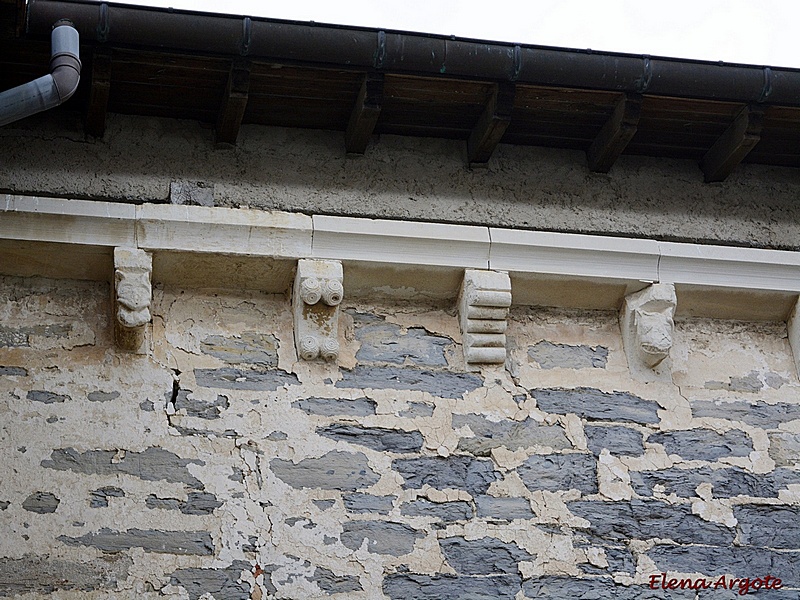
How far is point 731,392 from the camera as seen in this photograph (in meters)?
4.76

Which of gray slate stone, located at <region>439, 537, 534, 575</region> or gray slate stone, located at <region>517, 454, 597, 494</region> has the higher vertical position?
gray slate stone, located at <region>517, 454, 597, 494</region>

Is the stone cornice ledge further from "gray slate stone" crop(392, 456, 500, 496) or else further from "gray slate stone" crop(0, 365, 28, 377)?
"gray slate stone" crop(392, 456, 500, 496)

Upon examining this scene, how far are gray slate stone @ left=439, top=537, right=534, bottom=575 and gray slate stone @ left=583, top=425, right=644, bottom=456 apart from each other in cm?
55

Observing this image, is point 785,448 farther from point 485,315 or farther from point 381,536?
point 381,536

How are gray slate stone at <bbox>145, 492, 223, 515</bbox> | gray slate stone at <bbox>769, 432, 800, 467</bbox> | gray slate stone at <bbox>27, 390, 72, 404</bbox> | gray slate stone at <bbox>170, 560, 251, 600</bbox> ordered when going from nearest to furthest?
1. gray slate stone at <bbox>170, 560, 251, 600</bbox>
2. gray slate stone at <bbox>145, 492, 223, 515</bbox>
3. gray slate stone at <bbox>27, 390, 72, 404</bbox>
4. gray slate stone at <bbox>769, 432, 800, 467</bbox>

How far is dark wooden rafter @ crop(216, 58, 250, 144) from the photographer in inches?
169

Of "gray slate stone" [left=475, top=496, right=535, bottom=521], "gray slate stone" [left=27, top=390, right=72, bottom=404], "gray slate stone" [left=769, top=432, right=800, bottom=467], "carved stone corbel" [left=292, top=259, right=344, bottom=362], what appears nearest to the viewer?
"gray slate stone" [left=27, top=390, right=72, bottom=404]

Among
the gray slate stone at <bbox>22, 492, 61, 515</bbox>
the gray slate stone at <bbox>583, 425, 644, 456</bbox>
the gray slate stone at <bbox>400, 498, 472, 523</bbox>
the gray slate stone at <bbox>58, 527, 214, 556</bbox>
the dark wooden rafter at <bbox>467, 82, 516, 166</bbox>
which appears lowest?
the gray slate stone at <bbox>58, 527, 214, 556</bbox>

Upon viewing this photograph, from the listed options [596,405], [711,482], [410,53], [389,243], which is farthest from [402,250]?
[711,482]

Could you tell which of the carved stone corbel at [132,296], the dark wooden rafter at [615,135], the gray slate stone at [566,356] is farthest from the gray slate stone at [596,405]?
the carved stone corbel at [132,296]

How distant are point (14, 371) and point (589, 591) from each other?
227cm

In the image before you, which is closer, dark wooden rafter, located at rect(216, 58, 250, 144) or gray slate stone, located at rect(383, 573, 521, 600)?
gray slate stone, located at rect(383, 573, 521, 600)

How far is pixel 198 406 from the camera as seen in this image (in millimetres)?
4316

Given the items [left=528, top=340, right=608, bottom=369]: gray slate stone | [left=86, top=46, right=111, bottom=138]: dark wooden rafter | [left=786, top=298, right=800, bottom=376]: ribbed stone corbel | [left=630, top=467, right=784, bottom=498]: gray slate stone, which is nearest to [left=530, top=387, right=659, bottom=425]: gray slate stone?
[left=528, top=340, right=608, bottom=369]: gray slate stone
